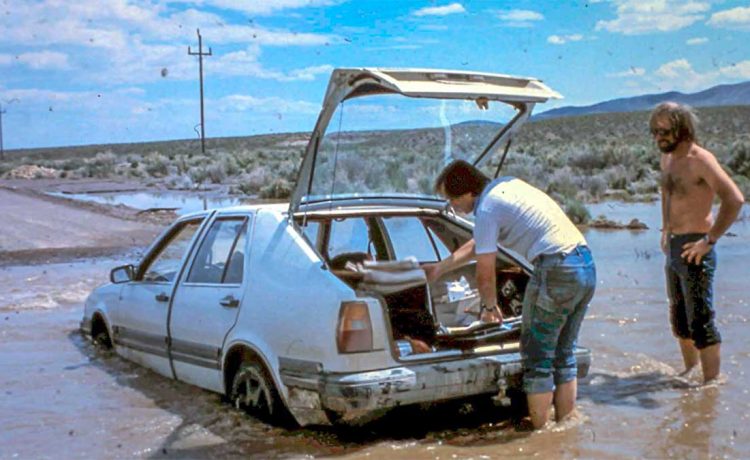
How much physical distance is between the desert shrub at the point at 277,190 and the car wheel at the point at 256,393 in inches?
972

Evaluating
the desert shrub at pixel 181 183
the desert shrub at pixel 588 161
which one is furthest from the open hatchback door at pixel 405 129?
the desert shrub at pixel 181 183

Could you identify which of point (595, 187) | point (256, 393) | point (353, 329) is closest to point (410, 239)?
point (256, 393)

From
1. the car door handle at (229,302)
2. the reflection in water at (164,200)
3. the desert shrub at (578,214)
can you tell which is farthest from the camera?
the reflection in water at (164,200)

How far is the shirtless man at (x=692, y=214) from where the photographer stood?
22.3ft

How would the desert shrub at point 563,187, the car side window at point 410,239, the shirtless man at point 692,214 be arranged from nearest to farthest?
A: 1. the shirtless man at point 692,214
2. the car side window at point 410,239
3. the desert shrub at point 563,187

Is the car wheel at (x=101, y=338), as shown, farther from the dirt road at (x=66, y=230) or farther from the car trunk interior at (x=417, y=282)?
the dirt road at (x=66, y=230)

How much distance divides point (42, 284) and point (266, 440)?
804 cm

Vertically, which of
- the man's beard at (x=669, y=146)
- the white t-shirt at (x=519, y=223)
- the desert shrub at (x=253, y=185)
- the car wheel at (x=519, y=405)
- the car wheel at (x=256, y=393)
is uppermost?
the man's beard at (x=669, y=146)

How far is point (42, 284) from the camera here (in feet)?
42.7

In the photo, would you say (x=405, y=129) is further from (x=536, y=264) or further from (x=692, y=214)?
(x=692, y=214)

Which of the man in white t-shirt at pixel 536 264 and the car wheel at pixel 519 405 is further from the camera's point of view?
the car wheel at pixel 519 405

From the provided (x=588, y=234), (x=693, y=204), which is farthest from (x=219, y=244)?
(x=588, y=234)

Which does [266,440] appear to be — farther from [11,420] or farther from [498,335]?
[11,420]

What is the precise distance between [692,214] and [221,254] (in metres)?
3.25
